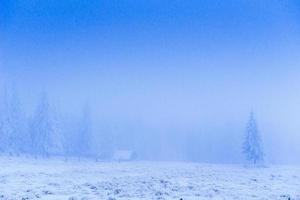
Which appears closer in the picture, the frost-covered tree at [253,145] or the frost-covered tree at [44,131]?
the frost-covered tree at [253,145]

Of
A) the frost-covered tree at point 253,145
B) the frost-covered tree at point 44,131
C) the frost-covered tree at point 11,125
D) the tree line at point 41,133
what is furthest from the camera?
the frost-covered tree at point 44,131

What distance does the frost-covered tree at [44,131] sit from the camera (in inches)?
3529

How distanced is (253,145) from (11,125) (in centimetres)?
5121

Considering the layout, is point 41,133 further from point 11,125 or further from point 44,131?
point 11,125

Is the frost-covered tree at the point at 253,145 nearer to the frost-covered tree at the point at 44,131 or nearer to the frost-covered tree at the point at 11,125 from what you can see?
the frost-covered tree at the point at 44,131

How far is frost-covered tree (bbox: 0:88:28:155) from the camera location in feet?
290

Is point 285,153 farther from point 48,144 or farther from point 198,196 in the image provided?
point 198,196

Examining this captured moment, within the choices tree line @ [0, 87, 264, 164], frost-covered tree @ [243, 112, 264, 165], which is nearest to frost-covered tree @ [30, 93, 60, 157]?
tree line @ [0, 87, 264, 164]

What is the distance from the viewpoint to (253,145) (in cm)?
8906

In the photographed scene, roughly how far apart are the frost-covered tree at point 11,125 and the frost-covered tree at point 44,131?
4.10 metres

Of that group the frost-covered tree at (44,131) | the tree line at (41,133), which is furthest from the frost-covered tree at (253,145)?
the frost-covered tree at (44,131)

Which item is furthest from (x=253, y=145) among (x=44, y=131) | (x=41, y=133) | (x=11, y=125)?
(x=11, y=125)

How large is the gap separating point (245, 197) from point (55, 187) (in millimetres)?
14400

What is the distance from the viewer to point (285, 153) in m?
184
